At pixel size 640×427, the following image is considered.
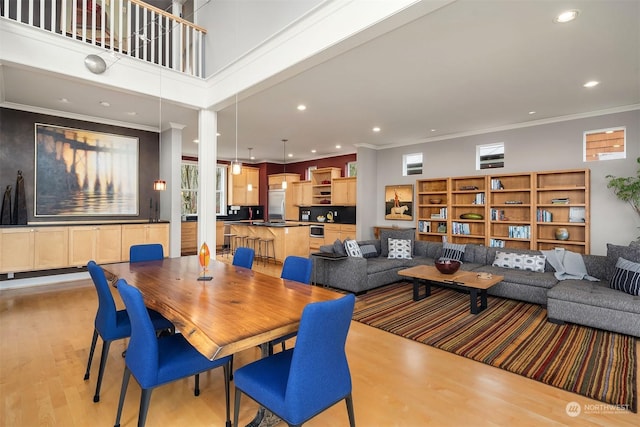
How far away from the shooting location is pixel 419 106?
525 cm

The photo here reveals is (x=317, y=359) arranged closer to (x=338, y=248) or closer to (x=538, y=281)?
(x=338, y=248)

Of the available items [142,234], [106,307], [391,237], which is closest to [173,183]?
[142,234]

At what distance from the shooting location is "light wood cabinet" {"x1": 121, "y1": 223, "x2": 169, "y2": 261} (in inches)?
227

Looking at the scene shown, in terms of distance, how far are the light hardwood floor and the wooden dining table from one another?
765 mm

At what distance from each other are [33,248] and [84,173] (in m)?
1.52

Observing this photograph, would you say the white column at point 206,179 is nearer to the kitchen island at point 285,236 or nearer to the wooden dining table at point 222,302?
the wooden dining table at point 222,302

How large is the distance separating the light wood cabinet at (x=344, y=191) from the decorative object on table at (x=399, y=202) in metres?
0.91

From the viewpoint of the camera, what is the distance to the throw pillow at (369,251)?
5.96 metres

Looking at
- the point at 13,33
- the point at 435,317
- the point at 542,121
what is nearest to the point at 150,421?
the point at 435,317

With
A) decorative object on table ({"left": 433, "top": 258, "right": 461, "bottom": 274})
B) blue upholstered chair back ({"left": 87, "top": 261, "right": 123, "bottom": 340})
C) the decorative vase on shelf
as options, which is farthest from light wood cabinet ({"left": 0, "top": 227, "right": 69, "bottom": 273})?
the decorative vase on shelf

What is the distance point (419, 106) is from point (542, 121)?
2635mm

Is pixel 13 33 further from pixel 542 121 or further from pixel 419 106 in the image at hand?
pixel 542 121

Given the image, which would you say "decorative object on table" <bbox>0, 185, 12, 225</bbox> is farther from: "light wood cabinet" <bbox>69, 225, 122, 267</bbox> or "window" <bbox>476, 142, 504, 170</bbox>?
"window" <bbox>476, 142, 504, 170</bbox>

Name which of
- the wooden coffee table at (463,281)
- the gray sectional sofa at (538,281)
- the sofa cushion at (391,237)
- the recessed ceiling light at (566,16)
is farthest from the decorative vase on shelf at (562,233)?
the recessed ceiling light at (566,16)
